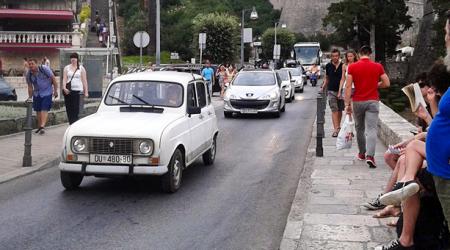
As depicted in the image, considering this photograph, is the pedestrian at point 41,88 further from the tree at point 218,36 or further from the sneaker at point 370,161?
the tree at point 218,36

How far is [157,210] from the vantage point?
25.3ft

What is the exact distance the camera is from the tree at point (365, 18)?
45.2 meters

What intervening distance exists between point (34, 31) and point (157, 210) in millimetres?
42676

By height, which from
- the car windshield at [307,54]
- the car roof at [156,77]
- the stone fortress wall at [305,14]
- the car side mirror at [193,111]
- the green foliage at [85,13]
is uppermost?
the stone fortress wall at [305,14]

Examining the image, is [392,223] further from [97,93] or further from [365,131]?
[97,93]

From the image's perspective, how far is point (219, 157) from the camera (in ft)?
39.5

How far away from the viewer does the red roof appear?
46.9 m

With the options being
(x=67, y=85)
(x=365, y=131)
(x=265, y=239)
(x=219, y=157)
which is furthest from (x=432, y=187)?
(x=67, y=85)

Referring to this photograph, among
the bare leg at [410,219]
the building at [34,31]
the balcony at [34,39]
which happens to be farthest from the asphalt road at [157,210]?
the balcony at [34,39]

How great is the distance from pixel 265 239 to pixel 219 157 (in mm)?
5572

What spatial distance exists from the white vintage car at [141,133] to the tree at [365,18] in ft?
122

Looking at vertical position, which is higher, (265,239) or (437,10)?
(437,10)

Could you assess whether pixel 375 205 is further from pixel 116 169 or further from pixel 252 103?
pixel 252 103

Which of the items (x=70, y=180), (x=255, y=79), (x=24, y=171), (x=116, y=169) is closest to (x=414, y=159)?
(x=116, y=169)
